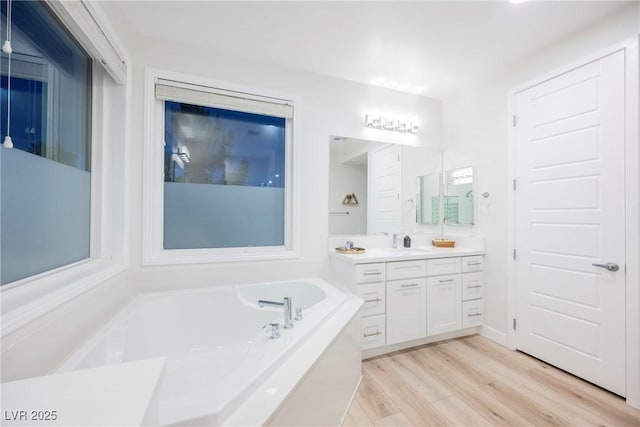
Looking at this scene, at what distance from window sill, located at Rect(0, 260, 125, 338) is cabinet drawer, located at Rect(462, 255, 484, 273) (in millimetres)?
2852

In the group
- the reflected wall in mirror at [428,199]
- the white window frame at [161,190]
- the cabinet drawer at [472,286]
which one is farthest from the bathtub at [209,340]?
the reflected wall in mirror at [428,199]

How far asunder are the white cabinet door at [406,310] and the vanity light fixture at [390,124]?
1624mm

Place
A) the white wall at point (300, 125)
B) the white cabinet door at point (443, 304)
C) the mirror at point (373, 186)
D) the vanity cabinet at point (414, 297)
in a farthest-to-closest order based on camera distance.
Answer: the mirror at point (373, 186), the white cabinet door at point (443, 304), the vanity cabinet at point (414, 297), the white wall at point (300, 125)

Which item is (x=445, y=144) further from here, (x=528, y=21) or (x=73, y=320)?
(x=73, y=320)

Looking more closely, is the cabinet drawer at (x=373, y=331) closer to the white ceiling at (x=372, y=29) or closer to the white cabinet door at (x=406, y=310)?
the white cabinet door at (x=406, y=310)

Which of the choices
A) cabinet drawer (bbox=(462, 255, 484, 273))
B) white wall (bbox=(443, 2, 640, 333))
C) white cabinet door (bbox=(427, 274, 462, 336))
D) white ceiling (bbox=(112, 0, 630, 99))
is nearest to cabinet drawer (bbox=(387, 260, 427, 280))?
white cabinet door (bbox=(427, 274, 462, 336))

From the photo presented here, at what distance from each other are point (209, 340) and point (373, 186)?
6.68 ft

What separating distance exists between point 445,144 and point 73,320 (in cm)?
352

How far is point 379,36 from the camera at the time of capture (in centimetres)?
204

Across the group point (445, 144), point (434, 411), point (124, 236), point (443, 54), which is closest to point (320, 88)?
point (443, 54)

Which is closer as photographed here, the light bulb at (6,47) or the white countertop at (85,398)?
the white countertop at (85,398)

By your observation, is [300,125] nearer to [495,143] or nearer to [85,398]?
[495,143]

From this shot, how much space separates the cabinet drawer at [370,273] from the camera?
213 centimetres

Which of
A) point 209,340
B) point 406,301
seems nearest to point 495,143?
point 406,301
